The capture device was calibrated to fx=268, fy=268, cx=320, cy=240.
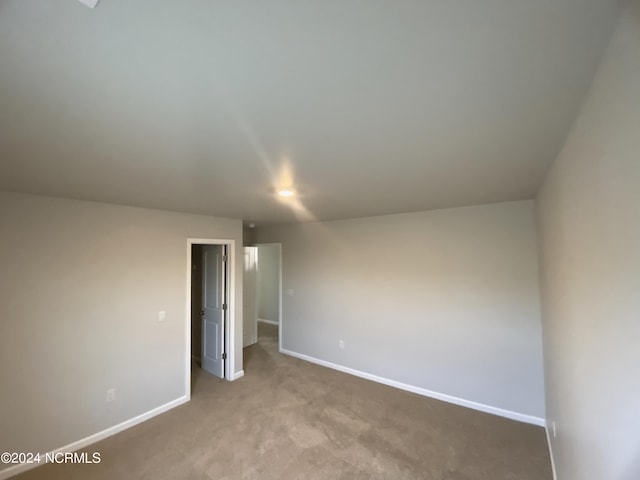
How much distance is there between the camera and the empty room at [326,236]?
2.51ft

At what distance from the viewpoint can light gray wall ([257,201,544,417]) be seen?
9.99ft

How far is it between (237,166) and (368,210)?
2.18 m

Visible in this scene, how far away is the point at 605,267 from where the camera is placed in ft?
3.09

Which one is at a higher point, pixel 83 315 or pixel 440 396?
pixel 83 315

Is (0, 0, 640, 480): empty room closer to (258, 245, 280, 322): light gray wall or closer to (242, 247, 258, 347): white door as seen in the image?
(242, 247, 258, 347): white door

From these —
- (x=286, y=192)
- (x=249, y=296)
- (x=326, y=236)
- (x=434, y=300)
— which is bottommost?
(x=249, y=296)

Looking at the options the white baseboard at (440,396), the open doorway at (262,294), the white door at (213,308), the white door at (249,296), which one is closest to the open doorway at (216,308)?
the white door at (213,308)

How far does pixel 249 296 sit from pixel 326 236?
2.30 meters

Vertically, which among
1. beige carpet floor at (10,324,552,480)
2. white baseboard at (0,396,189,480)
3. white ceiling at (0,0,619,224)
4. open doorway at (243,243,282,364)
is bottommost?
beige carpet floor at (10,324,552,480)

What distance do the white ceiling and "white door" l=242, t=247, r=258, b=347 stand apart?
3.88 metres

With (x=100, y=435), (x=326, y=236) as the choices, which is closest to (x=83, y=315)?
(x=100, y=435)

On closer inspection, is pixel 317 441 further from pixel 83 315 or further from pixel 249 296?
pixel 249 296

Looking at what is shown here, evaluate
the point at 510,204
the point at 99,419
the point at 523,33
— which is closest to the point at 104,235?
the point at 99,419

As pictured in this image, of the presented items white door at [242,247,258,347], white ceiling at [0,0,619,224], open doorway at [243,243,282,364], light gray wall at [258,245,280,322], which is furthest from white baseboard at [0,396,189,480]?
light gray wall at [258,245,280,322]
